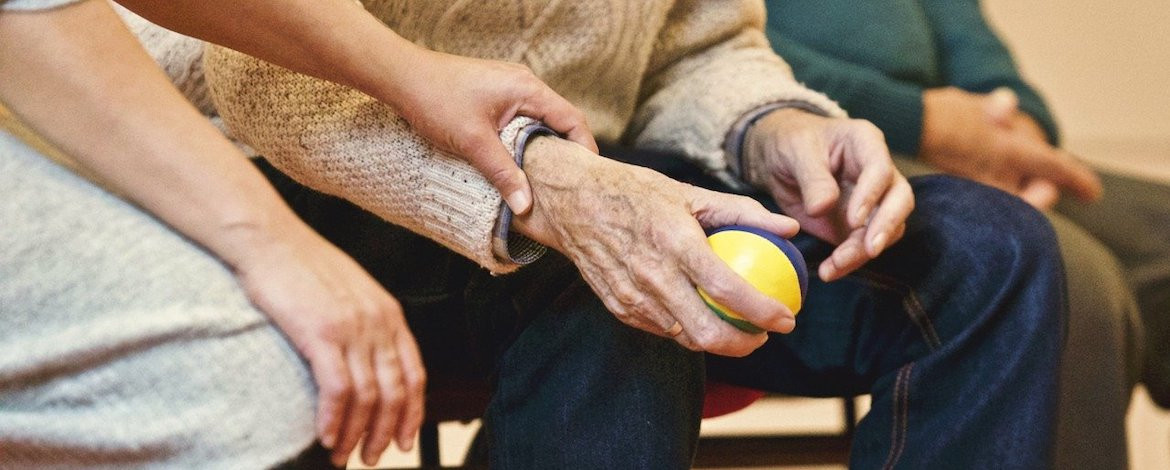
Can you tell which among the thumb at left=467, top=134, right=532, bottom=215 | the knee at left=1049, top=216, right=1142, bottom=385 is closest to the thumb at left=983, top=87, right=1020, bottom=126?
the knee at left=1049, top=216, right=1142, bottom=385

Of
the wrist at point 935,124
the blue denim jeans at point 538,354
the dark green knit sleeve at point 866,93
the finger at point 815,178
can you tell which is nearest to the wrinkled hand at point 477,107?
the blue denim jeans at point 538,354

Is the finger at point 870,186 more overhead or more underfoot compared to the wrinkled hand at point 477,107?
more underfoot

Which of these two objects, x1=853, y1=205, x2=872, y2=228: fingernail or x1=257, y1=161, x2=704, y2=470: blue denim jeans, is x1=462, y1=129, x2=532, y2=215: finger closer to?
x1=257, y1=161, x2=704, y2=470: blue denim jeans

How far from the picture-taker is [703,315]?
64 cm

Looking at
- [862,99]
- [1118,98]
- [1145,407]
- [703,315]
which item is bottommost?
[1145,407]

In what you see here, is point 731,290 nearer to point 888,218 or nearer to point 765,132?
point 888,218

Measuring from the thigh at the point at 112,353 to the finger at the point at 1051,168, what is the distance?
48.5 inches

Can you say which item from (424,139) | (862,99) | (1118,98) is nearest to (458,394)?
(424,139)

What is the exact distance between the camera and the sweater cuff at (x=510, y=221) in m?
0.71

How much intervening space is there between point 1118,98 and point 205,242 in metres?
2.25

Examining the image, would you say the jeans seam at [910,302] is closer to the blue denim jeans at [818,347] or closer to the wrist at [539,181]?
the blue denim jeans at [818,347]

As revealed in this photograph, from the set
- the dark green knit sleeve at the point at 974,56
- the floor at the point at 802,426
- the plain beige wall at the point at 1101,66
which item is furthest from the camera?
the plain beige wall at the point at 1101,66

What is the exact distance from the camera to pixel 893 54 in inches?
60.1

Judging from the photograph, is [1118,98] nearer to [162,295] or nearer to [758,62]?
[758,62]
